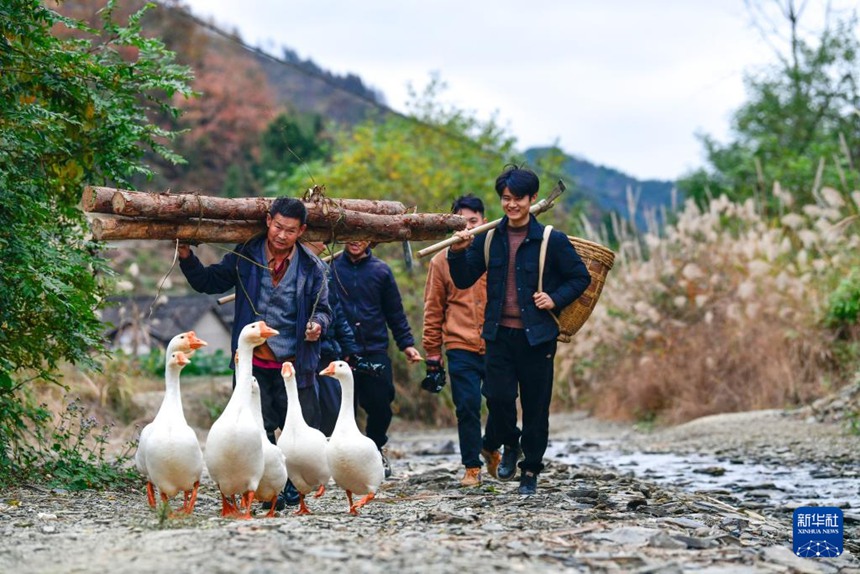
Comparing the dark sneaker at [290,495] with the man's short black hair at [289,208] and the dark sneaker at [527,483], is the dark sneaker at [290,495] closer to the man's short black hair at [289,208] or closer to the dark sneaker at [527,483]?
the dark sneaker at [527,483]

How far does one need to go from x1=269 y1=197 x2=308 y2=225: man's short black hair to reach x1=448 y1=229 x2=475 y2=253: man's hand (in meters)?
1.21

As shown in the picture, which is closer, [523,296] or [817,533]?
[817,533]

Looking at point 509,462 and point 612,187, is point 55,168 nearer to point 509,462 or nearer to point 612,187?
point 509,462

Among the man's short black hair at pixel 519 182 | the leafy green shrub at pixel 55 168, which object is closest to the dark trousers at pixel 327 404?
the leafy green shrub at pixel 55 168

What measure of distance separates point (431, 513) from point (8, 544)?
2483mm

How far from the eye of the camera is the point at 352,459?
8125mm

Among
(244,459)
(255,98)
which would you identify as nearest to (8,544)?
(244,459)

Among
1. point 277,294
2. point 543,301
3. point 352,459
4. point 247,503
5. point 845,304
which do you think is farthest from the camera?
point 845,304

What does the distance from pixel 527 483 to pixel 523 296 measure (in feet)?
4.75

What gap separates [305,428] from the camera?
835 cm

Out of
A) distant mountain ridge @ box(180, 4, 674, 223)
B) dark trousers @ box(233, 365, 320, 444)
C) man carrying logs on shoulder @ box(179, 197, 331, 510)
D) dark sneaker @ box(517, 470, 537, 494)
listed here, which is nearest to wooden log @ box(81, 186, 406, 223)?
man carrying logs on shoulder @ box(179, 197, 331, 510)

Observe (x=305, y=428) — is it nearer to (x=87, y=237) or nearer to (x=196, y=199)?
(x=196, y=199)

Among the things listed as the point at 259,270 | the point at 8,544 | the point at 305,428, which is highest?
the point at 259,270

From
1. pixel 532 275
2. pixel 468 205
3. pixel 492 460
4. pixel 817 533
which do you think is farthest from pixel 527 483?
pixel 817 533
